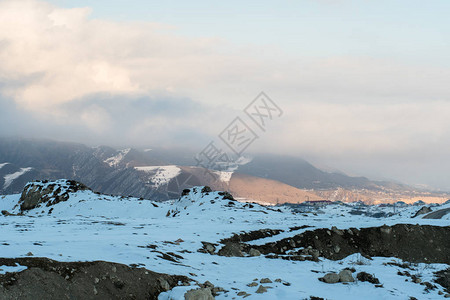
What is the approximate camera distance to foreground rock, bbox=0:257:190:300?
14.4 m

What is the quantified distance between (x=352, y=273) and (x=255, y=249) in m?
11.2

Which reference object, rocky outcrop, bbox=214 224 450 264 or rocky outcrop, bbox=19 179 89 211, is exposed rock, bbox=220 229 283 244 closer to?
rocky outcrop, bbox=214 224 450 264

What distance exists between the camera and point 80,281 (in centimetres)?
1600

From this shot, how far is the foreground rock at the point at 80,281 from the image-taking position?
14.4 m

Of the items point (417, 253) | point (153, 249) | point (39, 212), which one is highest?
point (153, 249)

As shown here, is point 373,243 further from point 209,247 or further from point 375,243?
point 209,247

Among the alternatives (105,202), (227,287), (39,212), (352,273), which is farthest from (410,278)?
(39,212)

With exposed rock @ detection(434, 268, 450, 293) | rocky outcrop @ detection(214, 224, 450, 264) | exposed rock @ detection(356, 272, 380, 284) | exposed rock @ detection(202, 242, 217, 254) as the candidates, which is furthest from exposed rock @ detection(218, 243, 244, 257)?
exposed rock @ detection(434, 268, 450, 293)

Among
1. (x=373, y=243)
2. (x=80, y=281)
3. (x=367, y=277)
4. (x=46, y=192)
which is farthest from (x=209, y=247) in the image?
(x=46, y=192)

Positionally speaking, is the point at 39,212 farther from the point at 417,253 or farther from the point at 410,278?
the point at 410,278

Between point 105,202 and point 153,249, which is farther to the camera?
point 105,202

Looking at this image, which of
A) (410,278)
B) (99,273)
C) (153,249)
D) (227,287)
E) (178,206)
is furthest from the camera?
(178,206)

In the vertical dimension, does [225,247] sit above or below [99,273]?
below

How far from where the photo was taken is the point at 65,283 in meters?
15.6
